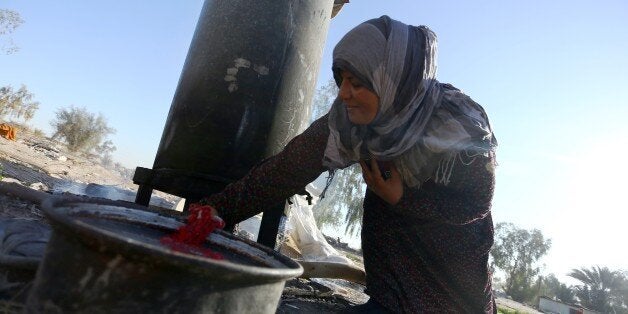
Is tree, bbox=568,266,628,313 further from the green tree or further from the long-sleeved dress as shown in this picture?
the long-sleeved dress

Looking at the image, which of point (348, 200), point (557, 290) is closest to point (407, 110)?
point (348, 200)

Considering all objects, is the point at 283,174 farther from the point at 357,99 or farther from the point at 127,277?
the point at 127,277

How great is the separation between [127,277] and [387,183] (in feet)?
4.26

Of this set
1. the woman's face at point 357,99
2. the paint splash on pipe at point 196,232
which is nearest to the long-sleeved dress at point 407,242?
the woman's face at point 357,99

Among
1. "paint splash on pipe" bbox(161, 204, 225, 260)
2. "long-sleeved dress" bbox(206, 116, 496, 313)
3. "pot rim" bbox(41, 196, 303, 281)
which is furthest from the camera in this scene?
"long-sleeved dress" bbox(206, 116, 496, 313)

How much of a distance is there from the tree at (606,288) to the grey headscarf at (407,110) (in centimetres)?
4559

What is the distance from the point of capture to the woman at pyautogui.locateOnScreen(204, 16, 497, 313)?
1818 mm

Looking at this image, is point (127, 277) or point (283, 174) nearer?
point (127, 277)

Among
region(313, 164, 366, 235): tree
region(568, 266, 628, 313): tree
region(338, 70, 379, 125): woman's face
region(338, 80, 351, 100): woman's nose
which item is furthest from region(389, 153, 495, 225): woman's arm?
region(568, 266, 628, 313): tree

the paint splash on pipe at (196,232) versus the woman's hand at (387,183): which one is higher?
the woman's hand at (387,183)

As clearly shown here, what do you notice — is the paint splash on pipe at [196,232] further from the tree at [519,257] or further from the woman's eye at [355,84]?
the tree at [519,257]

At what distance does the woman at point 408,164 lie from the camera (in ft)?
Answer: 5.97

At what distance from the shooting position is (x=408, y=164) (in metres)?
1.86

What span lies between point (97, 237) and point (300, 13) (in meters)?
2.18
